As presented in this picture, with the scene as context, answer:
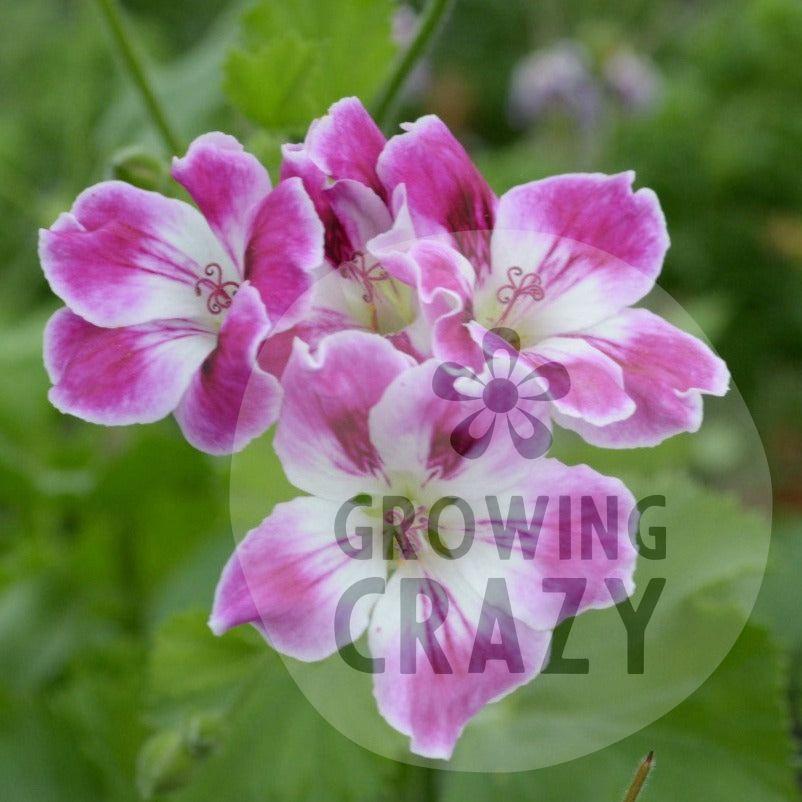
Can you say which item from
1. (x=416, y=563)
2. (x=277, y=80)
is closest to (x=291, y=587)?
(x=416, y=563)

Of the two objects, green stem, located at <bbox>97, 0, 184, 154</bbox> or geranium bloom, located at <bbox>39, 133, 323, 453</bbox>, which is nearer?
geranium bloom, located at <bbox>39, 133, 323, 453</bbox>

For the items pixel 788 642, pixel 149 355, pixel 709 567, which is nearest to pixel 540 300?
pixel 149 355

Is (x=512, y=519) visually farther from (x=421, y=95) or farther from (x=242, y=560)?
(x=421, y=95)

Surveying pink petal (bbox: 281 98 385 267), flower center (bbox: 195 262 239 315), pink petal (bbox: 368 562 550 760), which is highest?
pink petal (bbox: 281 98 385 267)

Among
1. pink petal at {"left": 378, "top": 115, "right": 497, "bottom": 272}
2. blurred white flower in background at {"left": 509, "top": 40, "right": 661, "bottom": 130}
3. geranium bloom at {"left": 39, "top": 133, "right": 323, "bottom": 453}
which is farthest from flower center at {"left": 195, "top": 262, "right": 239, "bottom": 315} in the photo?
blurred white flower in background at {"left": 509, "top": 40, "right": 661, "bottom": 130}

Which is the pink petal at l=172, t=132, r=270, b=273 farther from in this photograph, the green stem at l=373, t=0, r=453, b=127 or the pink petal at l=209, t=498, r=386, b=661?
the green stem at l=373, t=0, r=453, b=127

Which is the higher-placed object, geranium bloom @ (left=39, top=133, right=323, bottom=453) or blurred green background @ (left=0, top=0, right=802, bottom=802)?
geranium bloom @ (left=39, top=133, right=323, bottom=453)

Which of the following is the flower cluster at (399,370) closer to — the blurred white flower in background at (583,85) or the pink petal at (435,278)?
the pink petal at (435,278)

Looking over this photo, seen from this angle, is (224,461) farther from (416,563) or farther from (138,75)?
(416,563)
